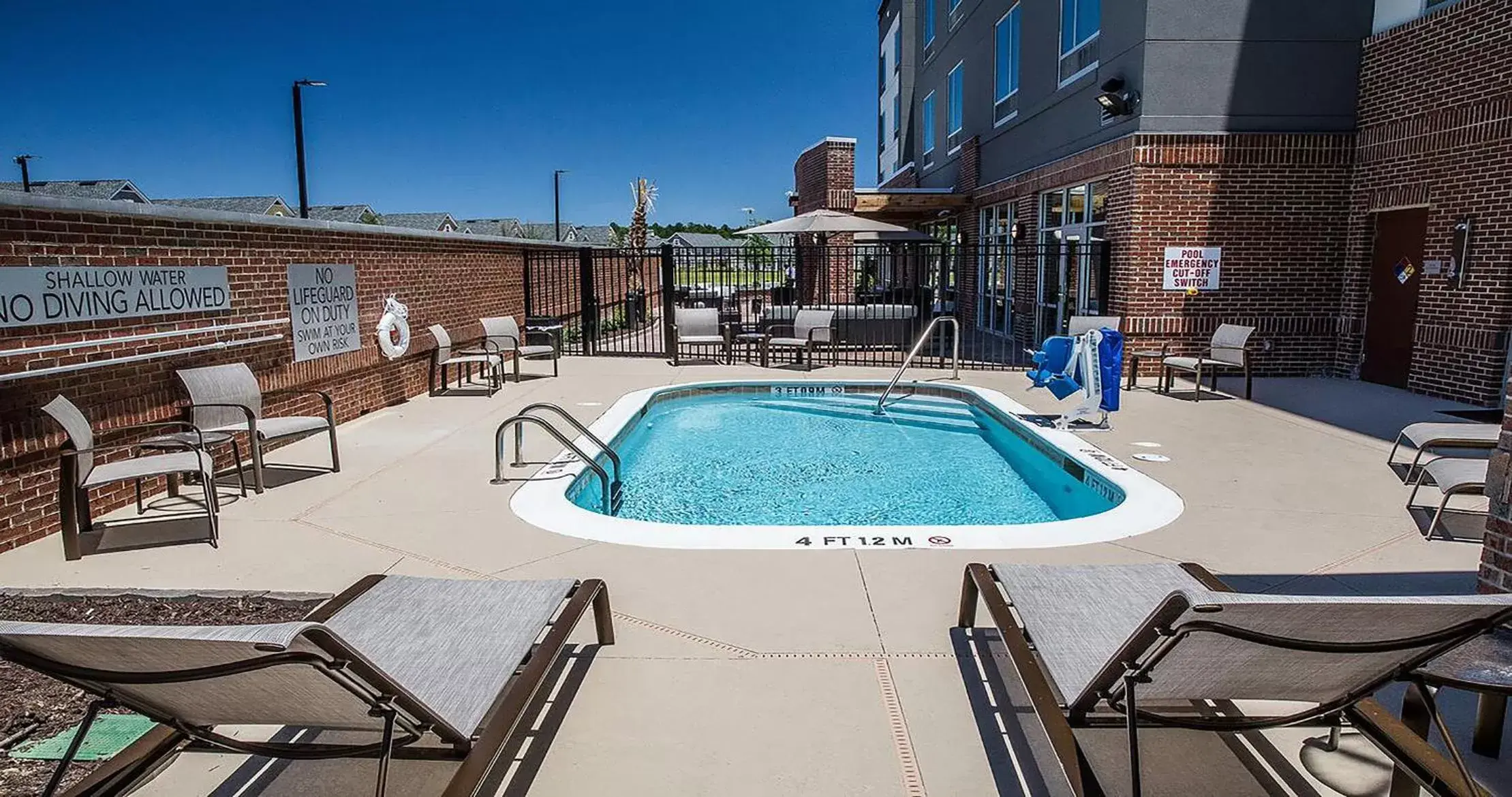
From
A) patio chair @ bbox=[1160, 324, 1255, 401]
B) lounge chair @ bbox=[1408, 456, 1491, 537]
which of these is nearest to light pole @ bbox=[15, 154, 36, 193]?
patio chair @ bbox=[1160, 324, 1255, 401]

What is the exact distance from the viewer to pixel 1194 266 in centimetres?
1108

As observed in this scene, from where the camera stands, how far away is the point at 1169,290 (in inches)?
440

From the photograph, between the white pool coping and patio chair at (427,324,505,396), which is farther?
patio chair at (427,324,505,396)

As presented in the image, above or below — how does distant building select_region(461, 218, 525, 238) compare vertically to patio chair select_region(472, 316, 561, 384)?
above

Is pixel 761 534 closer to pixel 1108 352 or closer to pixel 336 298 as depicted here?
pixel 1108 352

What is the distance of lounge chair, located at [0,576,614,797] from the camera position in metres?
1.80

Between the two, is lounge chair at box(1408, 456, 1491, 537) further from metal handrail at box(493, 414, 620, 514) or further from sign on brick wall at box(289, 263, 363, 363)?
sign on brick wall at box(289, 263, 363, 363)

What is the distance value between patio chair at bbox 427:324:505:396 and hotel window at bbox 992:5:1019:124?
10.3 metres

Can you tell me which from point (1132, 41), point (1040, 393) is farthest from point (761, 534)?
point (1132, 41)

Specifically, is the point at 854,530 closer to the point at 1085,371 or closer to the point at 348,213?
the point at 1085,371

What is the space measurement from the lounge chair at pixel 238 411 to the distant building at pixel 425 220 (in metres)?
39.9

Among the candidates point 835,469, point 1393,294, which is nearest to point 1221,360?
point 1393,294

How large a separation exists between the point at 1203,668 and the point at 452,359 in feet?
31.5

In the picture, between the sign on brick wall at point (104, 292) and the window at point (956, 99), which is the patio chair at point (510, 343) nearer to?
the sign on brick wall at point (104, 292)
